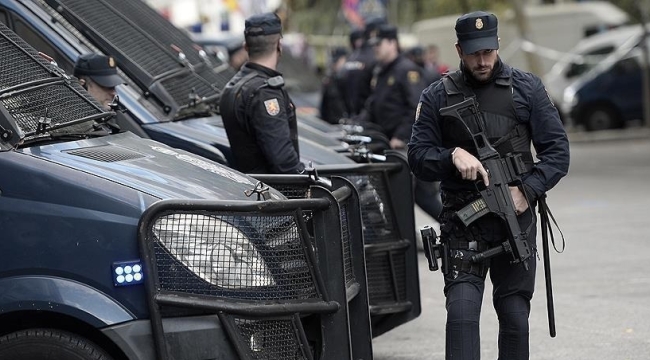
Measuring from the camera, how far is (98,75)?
7246 mm

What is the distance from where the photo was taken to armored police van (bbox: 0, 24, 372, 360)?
15.5 ft

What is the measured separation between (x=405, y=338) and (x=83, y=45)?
8.73 ft

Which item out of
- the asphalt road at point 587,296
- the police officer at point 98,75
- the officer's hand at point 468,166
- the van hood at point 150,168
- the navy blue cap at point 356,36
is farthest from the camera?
the navy blue cap at point 356,36

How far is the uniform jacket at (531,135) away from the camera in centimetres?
575

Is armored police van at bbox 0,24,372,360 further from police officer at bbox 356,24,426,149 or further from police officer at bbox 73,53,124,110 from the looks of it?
police officer at bbox 356,24,426,149

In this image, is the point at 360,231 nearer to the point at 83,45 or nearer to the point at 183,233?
the point at 183,233

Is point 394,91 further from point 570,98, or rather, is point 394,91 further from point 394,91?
point 570,98

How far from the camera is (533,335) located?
7.91m

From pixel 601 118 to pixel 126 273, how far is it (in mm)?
23624

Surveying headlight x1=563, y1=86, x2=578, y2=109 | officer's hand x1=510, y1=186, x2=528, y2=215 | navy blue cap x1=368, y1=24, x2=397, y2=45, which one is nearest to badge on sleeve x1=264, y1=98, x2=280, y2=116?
officer's hand x1=510, y1=186, x2=528, y2=215

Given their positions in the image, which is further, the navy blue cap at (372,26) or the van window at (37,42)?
the navy blue cap at (372,26)

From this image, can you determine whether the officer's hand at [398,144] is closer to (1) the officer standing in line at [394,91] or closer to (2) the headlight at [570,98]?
(1) the officer standing in line at [394,91]

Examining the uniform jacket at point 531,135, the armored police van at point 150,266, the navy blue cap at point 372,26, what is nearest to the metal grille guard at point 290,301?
the armored police van at point 150,266

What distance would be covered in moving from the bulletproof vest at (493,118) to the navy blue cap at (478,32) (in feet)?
0.63
